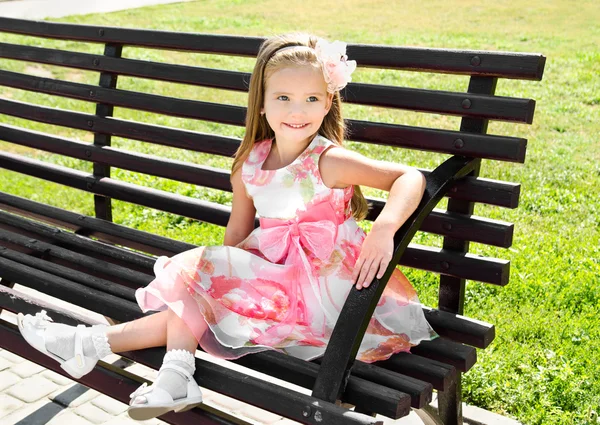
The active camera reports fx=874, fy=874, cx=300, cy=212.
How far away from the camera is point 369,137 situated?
3.07 meters

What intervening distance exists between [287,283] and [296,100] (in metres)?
0.57

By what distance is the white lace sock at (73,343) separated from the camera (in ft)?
8.43

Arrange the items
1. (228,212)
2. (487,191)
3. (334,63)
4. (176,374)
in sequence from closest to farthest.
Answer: (176,374) < (334,63) < (487,191) < (228,212)

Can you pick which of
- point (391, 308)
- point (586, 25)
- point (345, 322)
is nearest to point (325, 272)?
point (391, 308)

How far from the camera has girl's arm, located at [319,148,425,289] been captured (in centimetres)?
240

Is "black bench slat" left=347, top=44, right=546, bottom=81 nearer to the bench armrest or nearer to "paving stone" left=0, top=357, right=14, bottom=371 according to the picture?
the bench armrest

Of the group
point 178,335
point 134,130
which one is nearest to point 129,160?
point 134,130

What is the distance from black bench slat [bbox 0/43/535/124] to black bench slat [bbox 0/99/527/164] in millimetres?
75

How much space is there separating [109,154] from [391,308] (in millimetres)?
1710

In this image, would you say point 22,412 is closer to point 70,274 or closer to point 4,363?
point 4,363

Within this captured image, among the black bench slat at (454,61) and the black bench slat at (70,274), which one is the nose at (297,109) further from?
the black bench slat at (70,274)

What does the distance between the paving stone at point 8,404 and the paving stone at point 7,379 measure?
0.24 feet

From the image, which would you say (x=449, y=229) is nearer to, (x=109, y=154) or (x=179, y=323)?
(x=179, y=323)

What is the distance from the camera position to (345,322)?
2.29 metres
